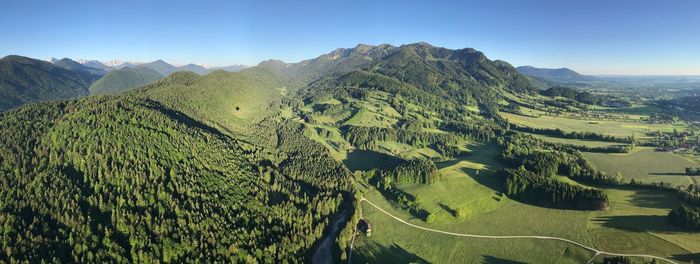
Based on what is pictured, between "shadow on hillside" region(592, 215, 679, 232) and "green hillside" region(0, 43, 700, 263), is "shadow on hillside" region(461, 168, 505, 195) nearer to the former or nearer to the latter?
"green hillside" region(0, 43, 700, 263)

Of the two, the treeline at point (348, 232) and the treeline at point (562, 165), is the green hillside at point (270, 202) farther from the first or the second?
the treeline at point (562, 165)

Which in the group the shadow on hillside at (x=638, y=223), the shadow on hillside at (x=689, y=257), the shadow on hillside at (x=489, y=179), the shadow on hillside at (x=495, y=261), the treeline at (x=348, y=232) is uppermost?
the shadow on hillside at (x=489, y=179)

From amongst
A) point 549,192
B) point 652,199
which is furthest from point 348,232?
point 652,199

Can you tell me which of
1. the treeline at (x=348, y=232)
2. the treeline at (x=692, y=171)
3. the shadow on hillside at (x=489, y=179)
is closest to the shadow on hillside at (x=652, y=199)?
the treeline at (x=692, y=171)

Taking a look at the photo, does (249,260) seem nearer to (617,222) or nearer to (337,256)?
(337,256)

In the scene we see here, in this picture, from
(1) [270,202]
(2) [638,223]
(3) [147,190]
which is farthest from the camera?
(1) [270,202]

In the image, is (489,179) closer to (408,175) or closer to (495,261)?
(408,175)
